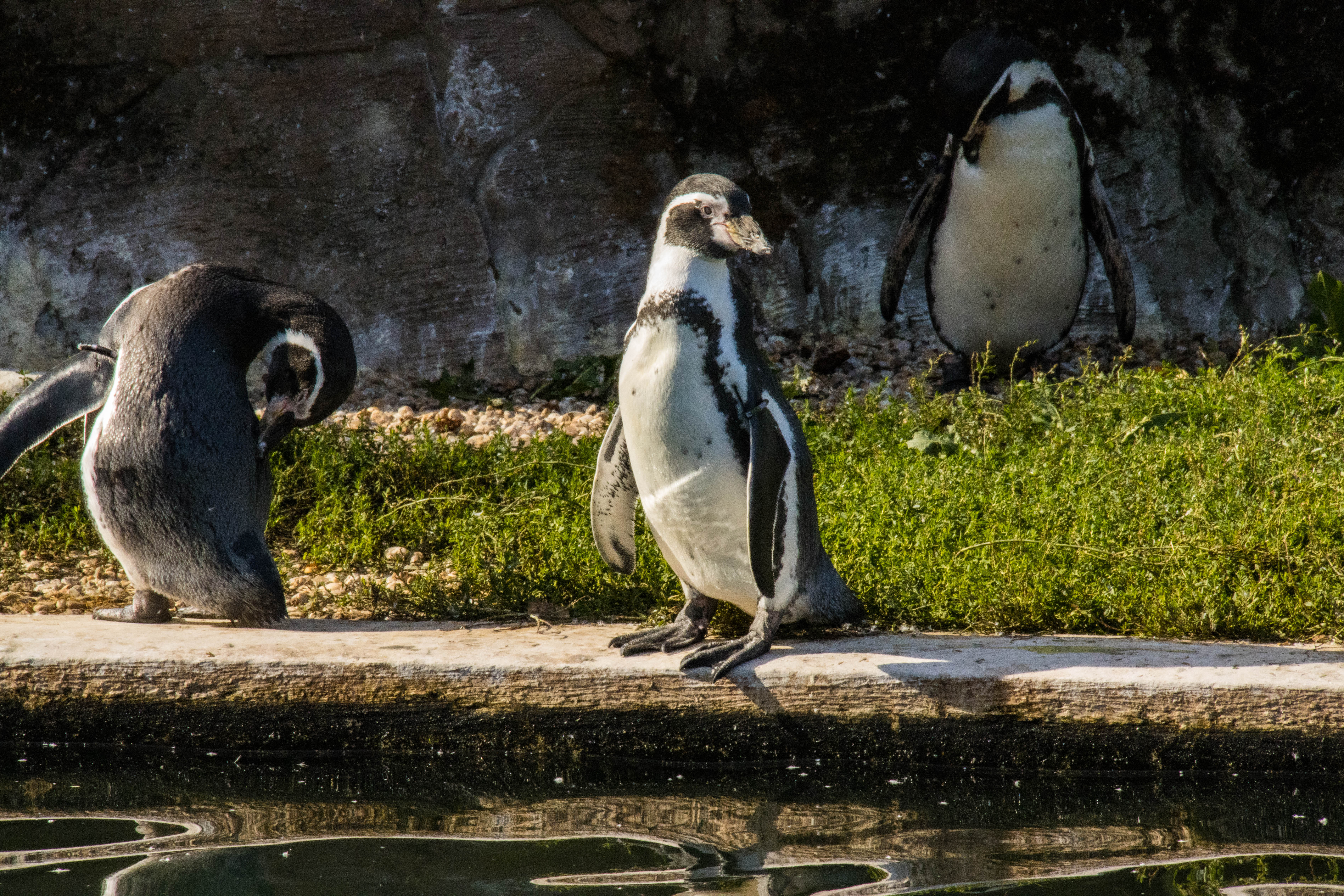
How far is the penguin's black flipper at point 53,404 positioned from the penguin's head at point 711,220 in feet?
5.05

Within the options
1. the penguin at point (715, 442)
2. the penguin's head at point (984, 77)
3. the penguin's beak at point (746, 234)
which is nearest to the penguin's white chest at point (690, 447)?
the penguin at point (715, 442)

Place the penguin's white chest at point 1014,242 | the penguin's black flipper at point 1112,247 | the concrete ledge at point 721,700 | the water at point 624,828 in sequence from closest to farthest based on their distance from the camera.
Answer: the water at point 624,828
the concrete ledge at point 721,700
the penguin's white chest at point 1014,242
the penguin's black flipper at point 1112,247

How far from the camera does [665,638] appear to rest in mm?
2922

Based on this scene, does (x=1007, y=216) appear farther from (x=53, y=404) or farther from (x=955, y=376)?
(x=53, y=404)

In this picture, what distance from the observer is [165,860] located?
2.12 metres

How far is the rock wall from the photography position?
6086 millimetres

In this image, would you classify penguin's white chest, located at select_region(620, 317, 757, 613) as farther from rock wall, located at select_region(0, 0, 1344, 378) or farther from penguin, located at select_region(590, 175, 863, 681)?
rock wall, located at select_region(0, 0, 1344, 378)

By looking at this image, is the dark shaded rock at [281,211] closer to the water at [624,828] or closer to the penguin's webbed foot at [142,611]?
the penguin's webbed foot at [142,611]

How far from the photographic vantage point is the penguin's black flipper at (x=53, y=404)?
327 centimetres

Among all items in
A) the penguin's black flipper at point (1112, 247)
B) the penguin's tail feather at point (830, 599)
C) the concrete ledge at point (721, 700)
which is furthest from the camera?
the penguin's black flipper at point (1112, 247)

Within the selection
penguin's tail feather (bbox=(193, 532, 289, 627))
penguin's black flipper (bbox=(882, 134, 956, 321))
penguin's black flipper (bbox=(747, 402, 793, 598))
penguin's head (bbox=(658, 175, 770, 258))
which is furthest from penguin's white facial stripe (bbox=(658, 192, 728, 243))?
penguin's black flipper (bbox=(882, 134, 956, 321))

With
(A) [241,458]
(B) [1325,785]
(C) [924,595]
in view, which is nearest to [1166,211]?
(C) [924,595]

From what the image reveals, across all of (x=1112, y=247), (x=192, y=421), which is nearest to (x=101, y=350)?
(x=192, y=421)

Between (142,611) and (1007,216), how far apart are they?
3869mm
